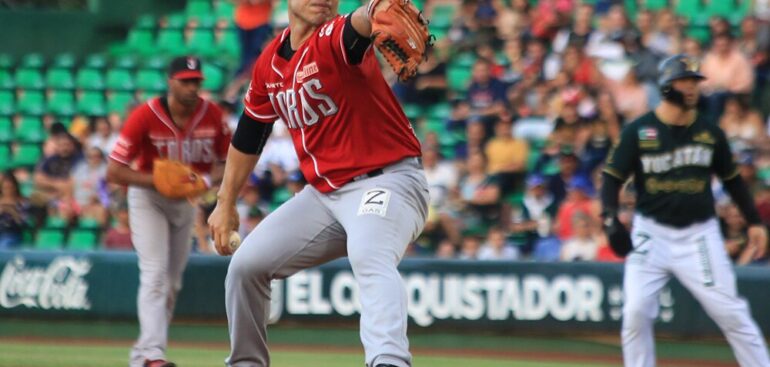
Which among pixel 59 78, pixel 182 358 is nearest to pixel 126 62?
pixel 59 78

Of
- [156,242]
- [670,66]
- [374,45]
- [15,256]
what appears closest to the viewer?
[374,45]

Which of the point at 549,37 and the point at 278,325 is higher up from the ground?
the point at 549,37

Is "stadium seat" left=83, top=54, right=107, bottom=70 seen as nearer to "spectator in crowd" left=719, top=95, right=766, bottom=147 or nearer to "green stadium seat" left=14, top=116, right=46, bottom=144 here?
"green stadium seat" left=14, top=116, right=46, bottom=144

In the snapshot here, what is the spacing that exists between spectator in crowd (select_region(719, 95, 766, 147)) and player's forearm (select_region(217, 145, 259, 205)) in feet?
22.8

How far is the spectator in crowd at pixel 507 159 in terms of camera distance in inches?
502

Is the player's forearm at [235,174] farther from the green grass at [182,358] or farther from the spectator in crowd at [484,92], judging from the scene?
the spectator in crowd at [484,92]

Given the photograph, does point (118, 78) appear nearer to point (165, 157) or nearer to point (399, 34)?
point (165, 157)

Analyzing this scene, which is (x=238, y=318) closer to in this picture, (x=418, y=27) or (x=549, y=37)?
(x=418, y=27)

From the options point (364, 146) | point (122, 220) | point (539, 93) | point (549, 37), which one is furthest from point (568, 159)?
point (364, 146)

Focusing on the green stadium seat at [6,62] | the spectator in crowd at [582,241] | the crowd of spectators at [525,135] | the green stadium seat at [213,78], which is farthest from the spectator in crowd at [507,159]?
the green stadium seat at [6,62]

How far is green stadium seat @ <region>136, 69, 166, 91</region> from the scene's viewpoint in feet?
53.4

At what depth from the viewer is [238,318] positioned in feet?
19.4

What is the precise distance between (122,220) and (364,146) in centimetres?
744

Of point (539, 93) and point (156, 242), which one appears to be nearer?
point (156, 242)
